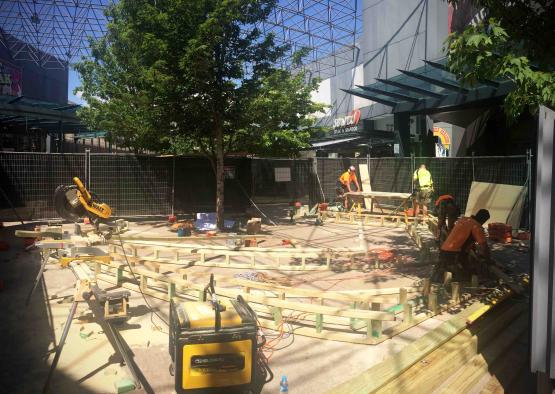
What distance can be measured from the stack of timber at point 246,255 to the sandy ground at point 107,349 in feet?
2.61

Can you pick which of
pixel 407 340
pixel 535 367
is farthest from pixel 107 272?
pixel 535 367

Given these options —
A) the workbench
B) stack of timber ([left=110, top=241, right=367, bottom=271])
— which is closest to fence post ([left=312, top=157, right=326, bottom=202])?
the workbench

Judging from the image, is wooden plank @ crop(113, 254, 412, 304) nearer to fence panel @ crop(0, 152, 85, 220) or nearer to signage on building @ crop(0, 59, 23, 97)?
fence panel @ crop(0, 152, 85, 220)

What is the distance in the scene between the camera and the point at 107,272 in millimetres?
7719

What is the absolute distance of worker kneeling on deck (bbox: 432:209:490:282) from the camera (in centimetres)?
689

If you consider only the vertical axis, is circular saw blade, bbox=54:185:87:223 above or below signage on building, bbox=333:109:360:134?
below

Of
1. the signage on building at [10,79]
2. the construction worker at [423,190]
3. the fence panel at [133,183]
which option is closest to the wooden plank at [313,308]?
the fence panel at [133,183]

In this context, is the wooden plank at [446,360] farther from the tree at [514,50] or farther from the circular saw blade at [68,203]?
the circular saw blade at [68,203]

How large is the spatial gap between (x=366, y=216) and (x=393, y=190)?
422cm

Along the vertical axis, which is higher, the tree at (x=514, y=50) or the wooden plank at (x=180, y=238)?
the tree at (x=514, y=50)

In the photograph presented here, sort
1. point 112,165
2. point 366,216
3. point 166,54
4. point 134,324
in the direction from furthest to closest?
1. point 366,216
2. point 112,165
3. point 166,54
4. point 134,324

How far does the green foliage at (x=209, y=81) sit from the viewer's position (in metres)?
11.1

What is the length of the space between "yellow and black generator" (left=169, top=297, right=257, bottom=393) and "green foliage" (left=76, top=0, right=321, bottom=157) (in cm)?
829

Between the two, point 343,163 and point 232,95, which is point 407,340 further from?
point 343,163
